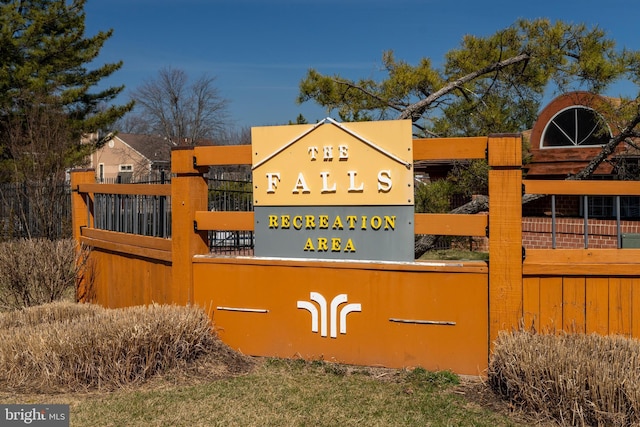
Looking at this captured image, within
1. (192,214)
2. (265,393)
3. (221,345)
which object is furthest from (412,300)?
(192,214)

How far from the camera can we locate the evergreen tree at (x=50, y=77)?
60.6 ft

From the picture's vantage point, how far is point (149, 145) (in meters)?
56.1

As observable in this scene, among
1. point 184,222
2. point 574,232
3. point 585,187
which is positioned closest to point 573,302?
point 585,187

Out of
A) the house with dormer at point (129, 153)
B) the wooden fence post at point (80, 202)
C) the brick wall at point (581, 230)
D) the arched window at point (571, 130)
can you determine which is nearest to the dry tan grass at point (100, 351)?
the wooden fence post at point (80, 202)

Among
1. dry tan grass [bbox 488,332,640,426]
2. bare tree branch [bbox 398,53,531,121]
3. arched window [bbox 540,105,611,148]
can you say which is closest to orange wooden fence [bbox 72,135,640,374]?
dry tan grass [bbox 488,332,640,426]

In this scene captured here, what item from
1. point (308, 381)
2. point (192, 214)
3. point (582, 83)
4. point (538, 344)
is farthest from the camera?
point (582, 83)

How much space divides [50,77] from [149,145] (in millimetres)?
35813

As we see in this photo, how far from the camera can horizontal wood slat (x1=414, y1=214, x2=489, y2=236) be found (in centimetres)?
499

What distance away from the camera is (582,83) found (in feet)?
33.8

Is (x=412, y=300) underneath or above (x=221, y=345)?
above

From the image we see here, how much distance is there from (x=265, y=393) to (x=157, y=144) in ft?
174

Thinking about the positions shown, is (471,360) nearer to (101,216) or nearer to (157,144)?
(101,216)

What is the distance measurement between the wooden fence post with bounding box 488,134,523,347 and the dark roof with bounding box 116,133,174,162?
162 feet

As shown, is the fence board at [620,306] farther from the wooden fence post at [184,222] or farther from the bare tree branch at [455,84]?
the bare tree branch at [455,84]
